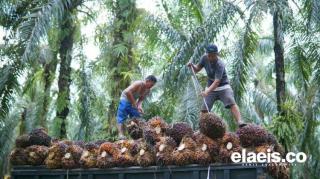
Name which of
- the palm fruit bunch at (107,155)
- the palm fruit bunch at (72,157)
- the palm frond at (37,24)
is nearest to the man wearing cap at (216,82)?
the palm fruit bunch at (107,155)

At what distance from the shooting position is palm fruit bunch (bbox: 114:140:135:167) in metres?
7.07

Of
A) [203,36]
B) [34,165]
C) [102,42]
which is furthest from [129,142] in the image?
[102,42]

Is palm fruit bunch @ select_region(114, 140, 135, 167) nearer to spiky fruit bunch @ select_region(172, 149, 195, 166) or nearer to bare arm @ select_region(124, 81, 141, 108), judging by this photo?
spiky fruit bunch @ select_region(172, 149, 195, 166)

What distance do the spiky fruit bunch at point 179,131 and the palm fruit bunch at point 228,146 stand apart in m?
0.50

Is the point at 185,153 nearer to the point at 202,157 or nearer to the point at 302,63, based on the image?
the point at 202,157

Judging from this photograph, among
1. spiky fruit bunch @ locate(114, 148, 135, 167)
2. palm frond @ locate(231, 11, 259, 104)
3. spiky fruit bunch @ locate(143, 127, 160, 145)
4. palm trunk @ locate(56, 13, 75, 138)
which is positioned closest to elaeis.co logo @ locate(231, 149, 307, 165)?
spiky fruit bunch @ locate(143, 127, 160, 145)

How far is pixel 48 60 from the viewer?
15.9 metres

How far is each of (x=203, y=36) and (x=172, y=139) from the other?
4189mm

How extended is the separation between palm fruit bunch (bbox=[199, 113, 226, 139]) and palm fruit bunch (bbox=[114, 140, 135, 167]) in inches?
41.5

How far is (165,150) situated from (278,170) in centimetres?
139

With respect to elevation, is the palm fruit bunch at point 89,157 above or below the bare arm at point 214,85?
below

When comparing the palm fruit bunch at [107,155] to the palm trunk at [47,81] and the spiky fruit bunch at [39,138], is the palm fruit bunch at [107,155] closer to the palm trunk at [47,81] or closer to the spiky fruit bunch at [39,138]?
the spiky fruit bunch at [39,138]

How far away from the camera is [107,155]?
734 cm

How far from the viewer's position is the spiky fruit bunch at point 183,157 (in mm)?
6508
